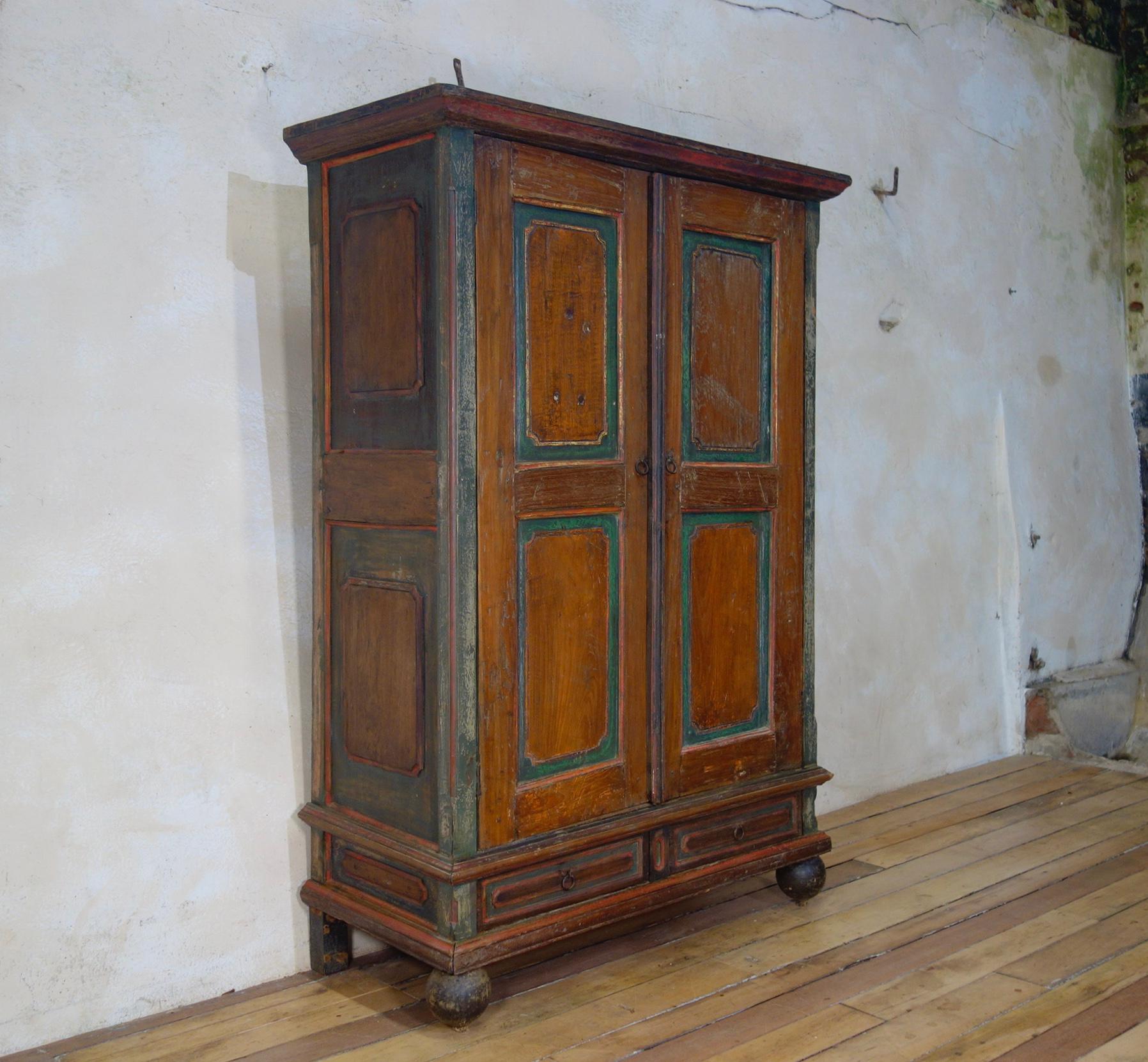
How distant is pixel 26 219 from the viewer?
2484mm

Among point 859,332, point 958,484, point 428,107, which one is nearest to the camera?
point 428,107

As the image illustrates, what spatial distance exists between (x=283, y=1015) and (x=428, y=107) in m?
1.86

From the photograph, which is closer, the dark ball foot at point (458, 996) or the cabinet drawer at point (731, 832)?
the dark ball foot at point (458, 996)

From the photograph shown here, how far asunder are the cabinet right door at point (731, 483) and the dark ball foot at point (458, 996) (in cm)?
61

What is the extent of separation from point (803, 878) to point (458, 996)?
1.10 m

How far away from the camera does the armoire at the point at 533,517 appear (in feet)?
8.25

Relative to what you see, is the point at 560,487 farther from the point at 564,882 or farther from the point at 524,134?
the point at 564,882

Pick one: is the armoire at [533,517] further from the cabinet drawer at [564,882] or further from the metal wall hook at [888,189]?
the metal wall hook at [888,189]

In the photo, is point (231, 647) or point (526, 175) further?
point (231, 647)

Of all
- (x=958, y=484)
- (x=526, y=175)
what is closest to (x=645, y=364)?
(x=526, y=175)

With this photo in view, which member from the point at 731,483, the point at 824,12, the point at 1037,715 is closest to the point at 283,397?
the point at 731,483

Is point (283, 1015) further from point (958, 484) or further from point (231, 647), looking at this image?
point (958, 484)

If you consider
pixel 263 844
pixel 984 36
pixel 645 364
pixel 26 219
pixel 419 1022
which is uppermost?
pixel 984 36

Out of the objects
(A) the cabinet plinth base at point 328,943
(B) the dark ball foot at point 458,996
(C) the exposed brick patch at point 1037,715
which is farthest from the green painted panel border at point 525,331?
(C) the exposed brick patch at point 1037,715
